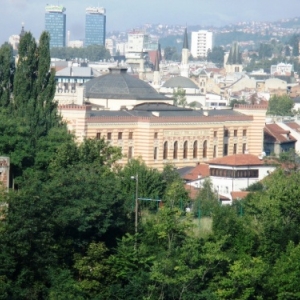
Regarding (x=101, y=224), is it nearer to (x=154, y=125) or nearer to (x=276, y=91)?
(x=154, y=125)

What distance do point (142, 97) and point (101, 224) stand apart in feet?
82.8

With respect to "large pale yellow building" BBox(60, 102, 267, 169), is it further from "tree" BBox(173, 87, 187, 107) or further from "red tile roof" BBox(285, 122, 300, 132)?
"tree" BBox(173, 87, 187, 107)

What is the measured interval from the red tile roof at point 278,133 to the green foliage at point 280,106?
28.0 m

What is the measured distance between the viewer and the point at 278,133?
202 feet

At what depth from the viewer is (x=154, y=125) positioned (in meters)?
50.3

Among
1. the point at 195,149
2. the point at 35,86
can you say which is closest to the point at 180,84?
the point at 195,149

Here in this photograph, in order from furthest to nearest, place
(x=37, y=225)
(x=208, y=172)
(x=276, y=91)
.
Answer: (x=276, y=91) → (x=208, y=172) → (x=37, y=225)

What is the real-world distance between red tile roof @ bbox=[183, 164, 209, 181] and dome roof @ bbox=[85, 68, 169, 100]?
23.2 ft

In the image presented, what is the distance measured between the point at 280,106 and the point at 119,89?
41572mm

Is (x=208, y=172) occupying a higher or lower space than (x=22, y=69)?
lower

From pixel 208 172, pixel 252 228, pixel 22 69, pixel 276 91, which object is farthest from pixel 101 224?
pixel 276 91

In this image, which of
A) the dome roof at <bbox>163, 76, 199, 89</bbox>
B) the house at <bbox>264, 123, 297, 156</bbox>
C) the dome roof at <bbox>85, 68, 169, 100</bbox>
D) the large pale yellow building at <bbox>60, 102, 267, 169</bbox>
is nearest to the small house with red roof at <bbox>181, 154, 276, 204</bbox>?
the large pale yellow building at <bbox>60, 102, 267, 169</bbox>

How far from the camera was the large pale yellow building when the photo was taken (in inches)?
1943

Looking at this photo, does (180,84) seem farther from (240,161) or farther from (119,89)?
(240,161)
